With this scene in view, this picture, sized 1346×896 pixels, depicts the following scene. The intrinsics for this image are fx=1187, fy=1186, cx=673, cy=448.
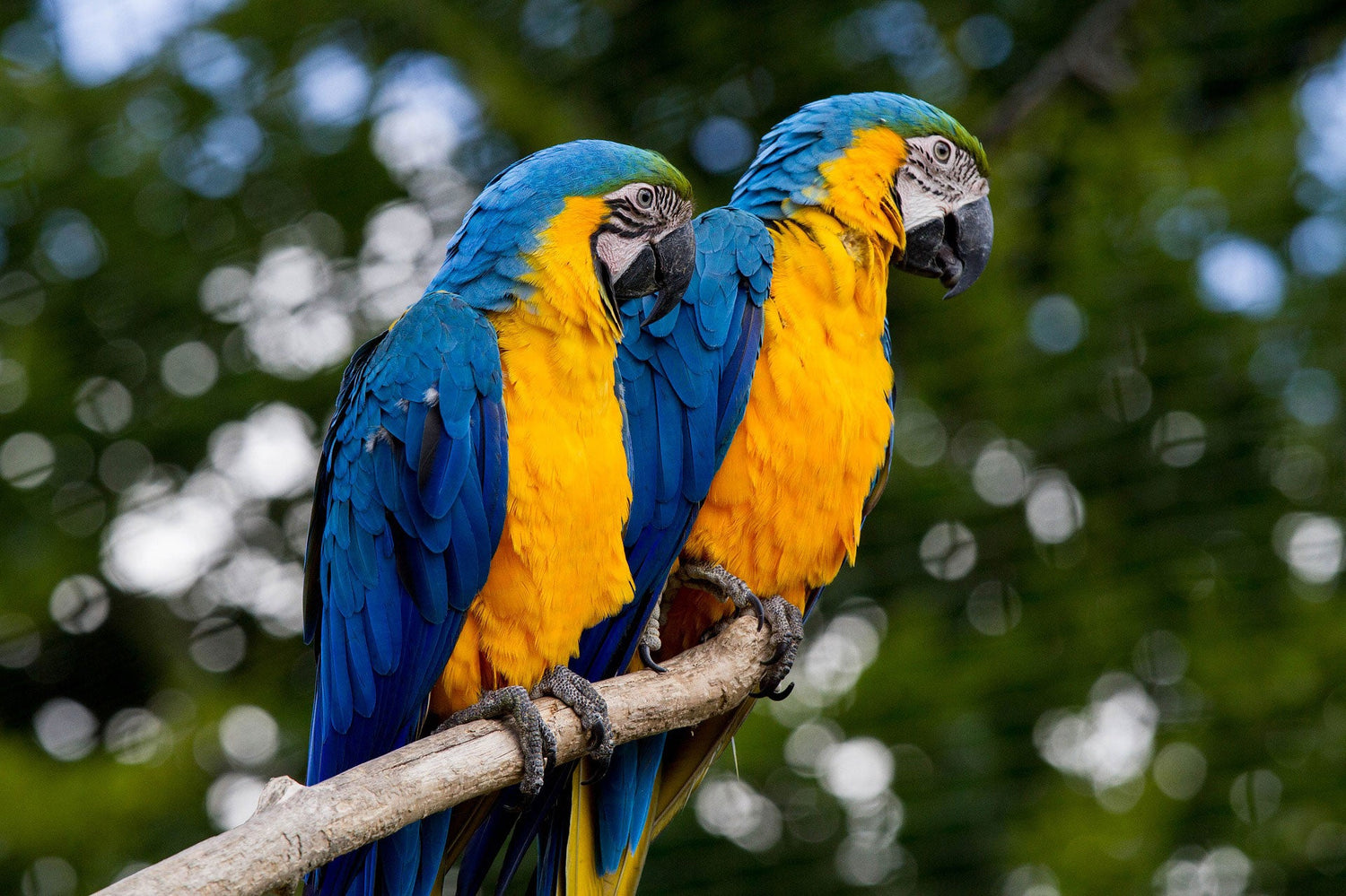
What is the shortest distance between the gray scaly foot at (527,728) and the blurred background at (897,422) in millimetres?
2184

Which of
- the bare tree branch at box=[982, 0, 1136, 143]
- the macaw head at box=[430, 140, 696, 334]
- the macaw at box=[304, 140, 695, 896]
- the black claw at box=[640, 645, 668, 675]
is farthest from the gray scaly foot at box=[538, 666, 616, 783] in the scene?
the bare tree branch at box=[982, 0, 1136, 143]

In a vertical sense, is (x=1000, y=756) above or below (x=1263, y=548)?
below

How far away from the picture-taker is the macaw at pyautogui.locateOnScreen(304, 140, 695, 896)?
60.8 inches

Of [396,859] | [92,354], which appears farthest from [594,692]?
[92,354]

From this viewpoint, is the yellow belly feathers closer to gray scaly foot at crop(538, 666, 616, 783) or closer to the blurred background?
gray scaly foot at crop(538, 666, 616, 783)

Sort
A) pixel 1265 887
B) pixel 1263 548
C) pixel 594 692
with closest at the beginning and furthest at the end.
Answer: pixel 594 692
pixel 1265 887
pixel 1263 548

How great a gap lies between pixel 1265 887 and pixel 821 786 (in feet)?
4.70

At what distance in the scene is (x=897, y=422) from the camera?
13.2 feet

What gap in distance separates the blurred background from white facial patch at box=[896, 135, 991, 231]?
1.81 metres

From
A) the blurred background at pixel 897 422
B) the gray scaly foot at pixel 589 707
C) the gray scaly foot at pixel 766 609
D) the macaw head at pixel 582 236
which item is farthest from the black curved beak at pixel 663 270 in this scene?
the blurred background at pixel 897 422

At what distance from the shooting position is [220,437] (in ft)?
13.8

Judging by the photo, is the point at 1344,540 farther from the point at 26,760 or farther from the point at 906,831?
the point at 26,760

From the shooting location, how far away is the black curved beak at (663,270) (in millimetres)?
1705

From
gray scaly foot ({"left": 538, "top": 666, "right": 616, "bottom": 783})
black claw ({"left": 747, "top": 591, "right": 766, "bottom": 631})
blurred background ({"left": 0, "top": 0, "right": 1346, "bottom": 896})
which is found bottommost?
blurred background ({"left": 0, "top": 0, "right": 1346, "bottom": 896})
